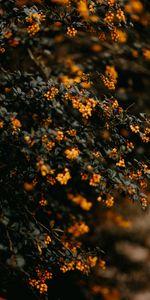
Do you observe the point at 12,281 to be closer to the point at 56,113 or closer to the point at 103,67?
the point at 56,113

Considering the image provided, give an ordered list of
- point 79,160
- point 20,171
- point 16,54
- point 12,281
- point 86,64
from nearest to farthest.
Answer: point 79,160 < point 20,171 < point 12,281 < point 16,54 < point 86,64

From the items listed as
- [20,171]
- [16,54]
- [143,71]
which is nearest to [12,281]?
[20,171]

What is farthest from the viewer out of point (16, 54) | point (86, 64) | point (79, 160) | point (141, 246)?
point (141, 246)

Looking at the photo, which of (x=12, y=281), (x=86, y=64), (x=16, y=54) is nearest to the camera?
(x=12, y=281)

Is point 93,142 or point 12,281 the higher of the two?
point 93,142

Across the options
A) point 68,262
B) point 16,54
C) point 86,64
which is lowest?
point 68,262

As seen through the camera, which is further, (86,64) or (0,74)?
(86,64)

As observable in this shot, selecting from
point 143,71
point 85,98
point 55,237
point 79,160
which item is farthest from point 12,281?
point 143,71

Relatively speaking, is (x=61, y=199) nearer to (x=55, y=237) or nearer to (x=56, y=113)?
(x=55, y=237)

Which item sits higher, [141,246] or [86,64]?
[86,64]
